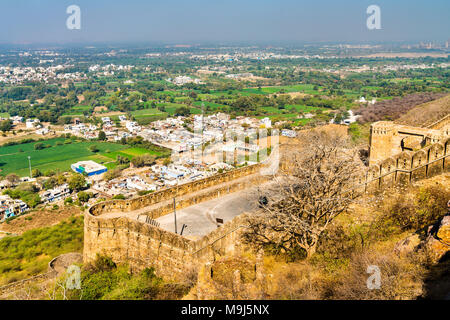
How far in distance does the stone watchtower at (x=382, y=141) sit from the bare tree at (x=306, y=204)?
3.90 m

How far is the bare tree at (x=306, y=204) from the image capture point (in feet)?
30.9

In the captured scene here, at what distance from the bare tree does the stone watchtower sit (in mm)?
3896

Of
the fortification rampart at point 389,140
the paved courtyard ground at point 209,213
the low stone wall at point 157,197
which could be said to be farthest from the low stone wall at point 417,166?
the low stone wall at point 157,197

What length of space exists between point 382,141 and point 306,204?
6036mm

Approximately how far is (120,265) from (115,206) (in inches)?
72.0

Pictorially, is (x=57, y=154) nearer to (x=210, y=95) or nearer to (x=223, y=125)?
(x=223, y=125)

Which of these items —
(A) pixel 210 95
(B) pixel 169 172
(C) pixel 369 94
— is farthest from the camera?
(A) pixel 210 95

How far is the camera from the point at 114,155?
57.0 m

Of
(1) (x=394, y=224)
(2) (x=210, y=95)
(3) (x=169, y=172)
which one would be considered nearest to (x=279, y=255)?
(1) (x=394, y=224)

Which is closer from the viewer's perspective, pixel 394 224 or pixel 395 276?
pixel 395 276

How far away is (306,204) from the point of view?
9750 mm

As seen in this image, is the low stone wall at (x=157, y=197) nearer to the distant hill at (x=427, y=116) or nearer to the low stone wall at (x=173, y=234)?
the low stone wall at (x=173, y=234)

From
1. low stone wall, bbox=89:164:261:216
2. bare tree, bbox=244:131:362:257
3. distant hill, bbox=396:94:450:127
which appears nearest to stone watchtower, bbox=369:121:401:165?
bare tree, bbox=244:131:362:257

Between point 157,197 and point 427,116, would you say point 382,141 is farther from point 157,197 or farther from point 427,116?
point 427,116
